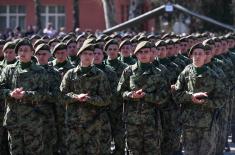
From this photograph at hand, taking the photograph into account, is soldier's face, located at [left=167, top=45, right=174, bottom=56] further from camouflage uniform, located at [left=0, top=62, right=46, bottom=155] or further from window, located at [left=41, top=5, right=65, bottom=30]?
window, located at [left=41, top=5, right=65, bottom=30]

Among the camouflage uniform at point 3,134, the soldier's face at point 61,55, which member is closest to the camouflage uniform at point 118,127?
the soldier's face at point 61,55

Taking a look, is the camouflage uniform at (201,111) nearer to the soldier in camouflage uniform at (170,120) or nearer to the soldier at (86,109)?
the soldier at (86,109)

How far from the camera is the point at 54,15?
55.9 metres

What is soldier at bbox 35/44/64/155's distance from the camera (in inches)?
458

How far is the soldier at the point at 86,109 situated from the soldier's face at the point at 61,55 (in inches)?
67.2

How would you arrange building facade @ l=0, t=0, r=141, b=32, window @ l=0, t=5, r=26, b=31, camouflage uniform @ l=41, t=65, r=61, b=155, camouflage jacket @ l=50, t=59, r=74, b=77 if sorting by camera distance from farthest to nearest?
1. window @ l=0, t=5, r=26, b=31
2. building facade @ l=0, t=0, r=141, b=32
3. camouflage jacket @ l=50, t=59, r=74, b=77
4. camouflage uniform @ l=41, t=65, r=61, b=155

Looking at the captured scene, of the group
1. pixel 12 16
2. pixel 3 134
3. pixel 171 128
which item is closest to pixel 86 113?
pixel 3 134

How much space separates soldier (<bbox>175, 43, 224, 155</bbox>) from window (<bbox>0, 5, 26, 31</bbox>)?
4519 cm

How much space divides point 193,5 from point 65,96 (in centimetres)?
3476

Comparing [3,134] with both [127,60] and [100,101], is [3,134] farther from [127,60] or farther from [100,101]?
[127,60]

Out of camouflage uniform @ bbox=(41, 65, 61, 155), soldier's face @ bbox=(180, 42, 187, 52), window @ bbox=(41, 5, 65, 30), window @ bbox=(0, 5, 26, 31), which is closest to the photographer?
camouflage uniform @ bbox=(41, 65, 61, 155)

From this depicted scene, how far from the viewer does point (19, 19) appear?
185 ft

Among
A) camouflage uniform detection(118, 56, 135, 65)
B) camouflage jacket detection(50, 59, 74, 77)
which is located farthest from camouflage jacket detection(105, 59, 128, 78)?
camouflage jacket detection(50, 59, 74, 77)

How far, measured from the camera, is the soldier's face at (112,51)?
1315 cm
